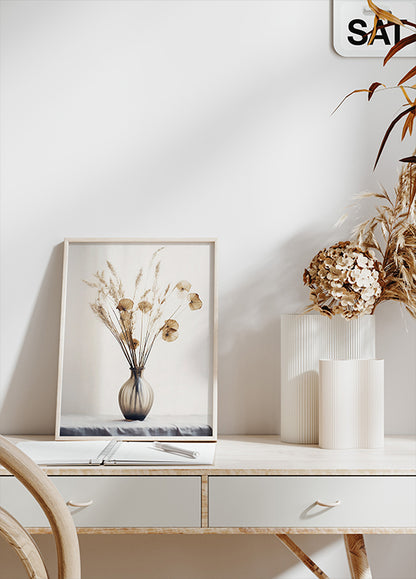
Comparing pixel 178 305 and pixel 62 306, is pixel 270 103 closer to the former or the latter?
pixel 178 305

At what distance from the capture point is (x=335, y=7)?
1.76 metres

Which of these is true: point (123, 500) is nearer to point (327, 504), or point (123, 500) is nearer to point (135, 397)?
point (135, 397)

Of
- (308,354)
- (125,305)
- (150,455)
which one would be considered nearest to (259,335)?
(308,354)

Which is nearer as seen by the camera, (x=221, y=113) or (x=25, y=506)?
(x=25, y=506)

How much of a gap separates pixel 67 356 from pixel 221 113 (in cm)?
87

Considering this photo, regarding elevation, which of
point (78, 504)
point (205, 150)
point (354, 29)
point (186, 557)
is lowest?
point (186, 557)

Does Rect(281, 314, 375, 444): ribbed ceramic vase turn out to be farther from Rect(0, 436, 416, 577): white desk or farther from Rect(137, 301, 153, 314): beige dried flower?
Rect(137, 301, 153, 314): beige dried flower

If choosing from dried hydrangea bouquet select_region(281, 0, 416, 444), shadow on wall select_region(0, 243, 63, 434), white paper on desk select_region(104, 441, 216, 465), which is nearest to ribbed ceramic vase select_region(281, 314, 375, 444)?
dried hydrangea bouquet select_region(281, 0, 416, 444)

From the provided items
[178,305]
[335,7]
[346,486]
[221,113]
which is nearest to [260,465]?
[346,486]

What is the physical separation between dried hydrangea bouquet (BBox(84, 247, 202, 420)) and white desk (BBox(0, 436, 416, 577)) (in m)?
0.36

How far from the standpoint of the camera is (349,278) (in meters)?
1.48

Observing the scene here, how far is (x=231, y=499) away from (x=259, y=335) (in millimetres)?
551

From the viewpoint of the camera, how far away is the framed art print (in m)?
1.63

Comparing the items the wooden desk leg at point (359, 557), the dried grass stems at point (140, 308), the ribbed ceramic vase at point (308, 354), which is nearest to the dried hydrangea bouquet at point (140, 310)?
the dried grass stems at point (140, 308)
